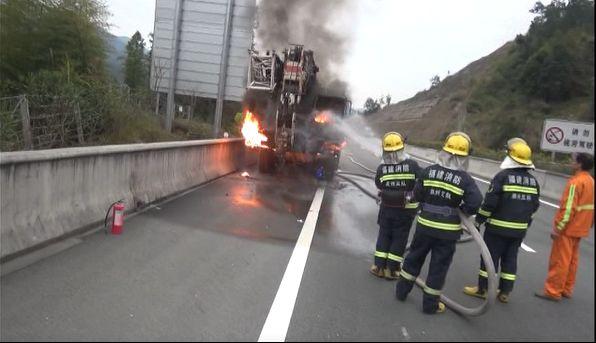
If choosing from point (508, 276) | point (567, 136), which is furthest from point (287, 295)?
point (567, 136)

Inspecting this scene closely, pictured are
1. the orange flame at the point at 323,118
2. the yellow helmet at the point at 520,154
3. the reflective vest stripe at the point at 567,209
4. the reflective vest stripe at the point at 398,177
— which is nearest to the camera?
the yellow helmet at the point at 520,154

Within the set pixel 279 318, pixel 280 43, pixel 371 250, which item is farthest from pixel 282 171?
pixel 279 318

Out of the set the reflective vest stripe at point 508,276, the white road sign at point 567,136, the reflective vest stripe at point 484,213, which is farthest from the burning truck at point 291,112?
the white road sign at point 567,136

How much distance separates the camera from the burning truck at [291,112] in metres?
15.3

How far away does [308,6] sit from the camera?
2053 centimetres

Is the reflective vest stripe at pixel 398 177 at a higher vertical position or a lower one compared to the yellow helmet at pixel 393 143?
lower

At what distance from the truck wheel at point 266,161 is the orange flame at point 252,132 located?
20.6 inches

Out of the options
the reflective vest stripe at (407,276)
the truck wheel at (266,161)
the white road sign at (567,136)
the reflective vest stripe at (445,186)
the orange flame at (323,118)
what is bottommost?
the truck wheel at (266,161)

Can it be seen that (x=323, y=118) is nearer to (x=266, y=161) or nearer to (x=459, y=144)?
(x=266, y=161)

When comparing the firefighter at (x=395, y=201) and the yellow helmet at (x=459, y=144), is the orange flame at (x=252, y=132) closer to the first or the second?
the firefighter at (x=395, y=201)

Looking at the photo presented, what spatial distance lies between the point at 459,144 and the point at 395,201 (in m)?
1.61

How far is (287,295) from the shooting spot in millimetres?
5566

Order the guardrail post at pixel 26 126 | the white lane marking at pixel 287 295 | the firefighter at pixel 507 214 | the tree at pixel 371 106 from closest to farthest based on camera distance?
the white lane marking at pixel 287 295
the firefighter at pixel 507 214
the tree at pixel 371 106
the guardrail post at pixel 26 126

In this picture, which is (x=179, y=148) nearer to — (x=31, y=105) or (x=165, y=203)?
(x=165, y=203)
